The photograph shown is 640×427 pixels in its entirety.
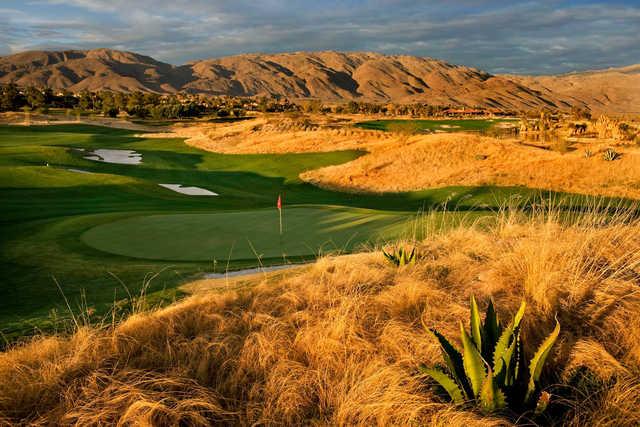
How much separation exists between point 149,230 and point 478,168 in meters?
20.0

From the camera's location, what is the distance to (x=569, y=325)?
14.1ft

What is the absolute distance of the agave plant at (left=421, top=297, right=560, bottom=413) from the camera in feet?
10.6

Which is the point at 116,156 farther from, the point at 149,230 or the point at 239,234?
the point at 239,234

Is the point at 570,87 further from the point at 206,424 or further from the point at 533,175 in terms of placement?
the point at 206,424

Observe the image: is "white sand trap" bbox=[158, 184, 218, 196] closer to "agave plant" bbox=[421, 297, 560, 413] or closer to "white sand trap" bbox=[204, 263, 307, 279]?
"white sand trap" bbox=[204, 263, 307, 279]

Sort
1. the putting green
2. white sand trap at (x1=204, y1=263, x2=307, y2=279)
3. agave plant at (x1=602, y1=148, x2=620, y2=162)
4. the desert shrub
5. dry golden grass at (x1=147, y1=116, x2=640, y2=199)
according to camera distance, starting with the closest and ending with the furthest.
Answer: white sand trap at (x1=204, y1=263, x2=307, y2=279)
the putting green
dry golden grass at (x1=147, y1=116, x2=640, y2=199)
agave plant at (x1=602, y1=148, x2=620, y2=162)
the desert shrub

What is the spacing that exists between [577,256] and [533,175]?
69.1 ft

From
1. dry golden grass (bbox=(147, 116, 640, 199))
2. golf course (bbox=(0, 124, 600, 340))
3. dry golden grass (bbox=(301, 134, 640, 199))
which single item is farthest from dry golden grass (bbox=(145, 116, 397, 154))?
golf course (bbox=(0, 124, 600, 340))

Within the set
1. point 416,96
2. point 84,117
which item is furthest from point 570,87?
point 84,117

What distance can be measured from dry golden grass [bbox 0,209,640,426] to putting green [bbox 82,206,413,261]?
4.82 meters

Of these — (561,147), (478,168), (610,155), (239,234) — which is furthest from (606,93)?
(239,234)

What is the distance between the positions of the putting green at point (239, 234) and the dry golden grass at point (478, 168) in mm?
13259

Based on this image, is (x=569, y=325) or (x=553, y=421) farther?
(x=569, y=325)

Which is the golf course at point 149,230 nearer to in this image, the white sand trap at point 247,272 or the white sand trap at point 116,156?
the white sand trap at point 247,272
